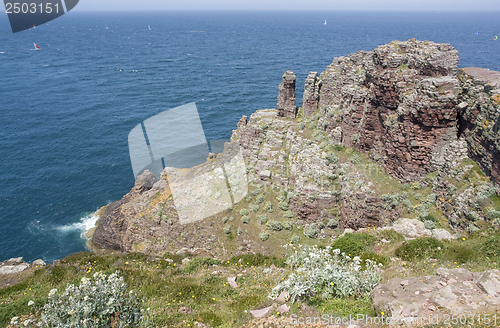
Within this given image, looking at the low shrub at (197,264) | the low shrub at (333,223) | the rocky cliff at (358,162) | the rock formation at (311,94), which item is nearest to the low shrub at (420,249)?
the rocky cliff at (358,162)

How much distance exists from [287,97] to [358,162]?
19.2 meters

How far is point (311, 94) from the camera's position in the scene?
54438 mm

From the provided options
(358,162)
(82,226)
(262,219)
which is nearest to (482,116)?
(358,162)

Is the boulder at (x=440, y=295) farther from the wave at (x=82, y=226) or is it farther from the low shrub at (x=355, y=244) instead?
the wave at (x=82, y=226)

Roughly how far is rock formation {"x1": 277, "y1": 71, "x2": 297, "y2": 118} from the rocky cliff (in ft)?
0.58

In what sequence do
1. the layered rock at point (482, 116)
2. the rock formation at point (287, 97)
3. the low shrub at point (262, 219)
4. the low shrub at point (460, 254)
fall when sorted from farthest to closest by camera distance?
the rock formation at point (287, 97)
the low shrub at point (262, 219)
the layered rock at point (482, 116)
the low shrub at point (460, 254)

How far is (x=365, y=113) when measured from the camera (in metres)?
41.9

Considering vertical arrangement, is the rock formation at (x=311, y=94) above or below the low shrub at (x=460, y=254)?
above

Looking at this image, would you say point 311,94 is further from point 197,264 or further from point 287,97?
point 197,264

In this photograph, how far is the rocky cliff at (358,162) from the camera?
31281mm

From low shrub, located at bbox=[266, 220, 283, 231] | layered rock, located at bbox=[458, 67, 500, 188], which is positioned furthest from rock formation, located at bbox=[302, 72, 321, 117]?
layered rock, located at bbox=[458, 67, 500, 188]

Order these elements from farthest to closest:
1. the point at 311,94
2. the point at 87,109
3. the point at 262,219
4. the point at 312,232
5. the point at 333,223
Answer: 1. the point at 87,109
2. the point at 311,94
3. the point at 262,219
4. the point at 312,232
5. the point at 333,223

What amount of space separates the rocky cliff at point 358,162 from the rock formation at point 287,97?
177mm

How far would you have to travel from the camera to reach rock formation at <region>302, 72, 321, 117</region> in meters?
53.8
